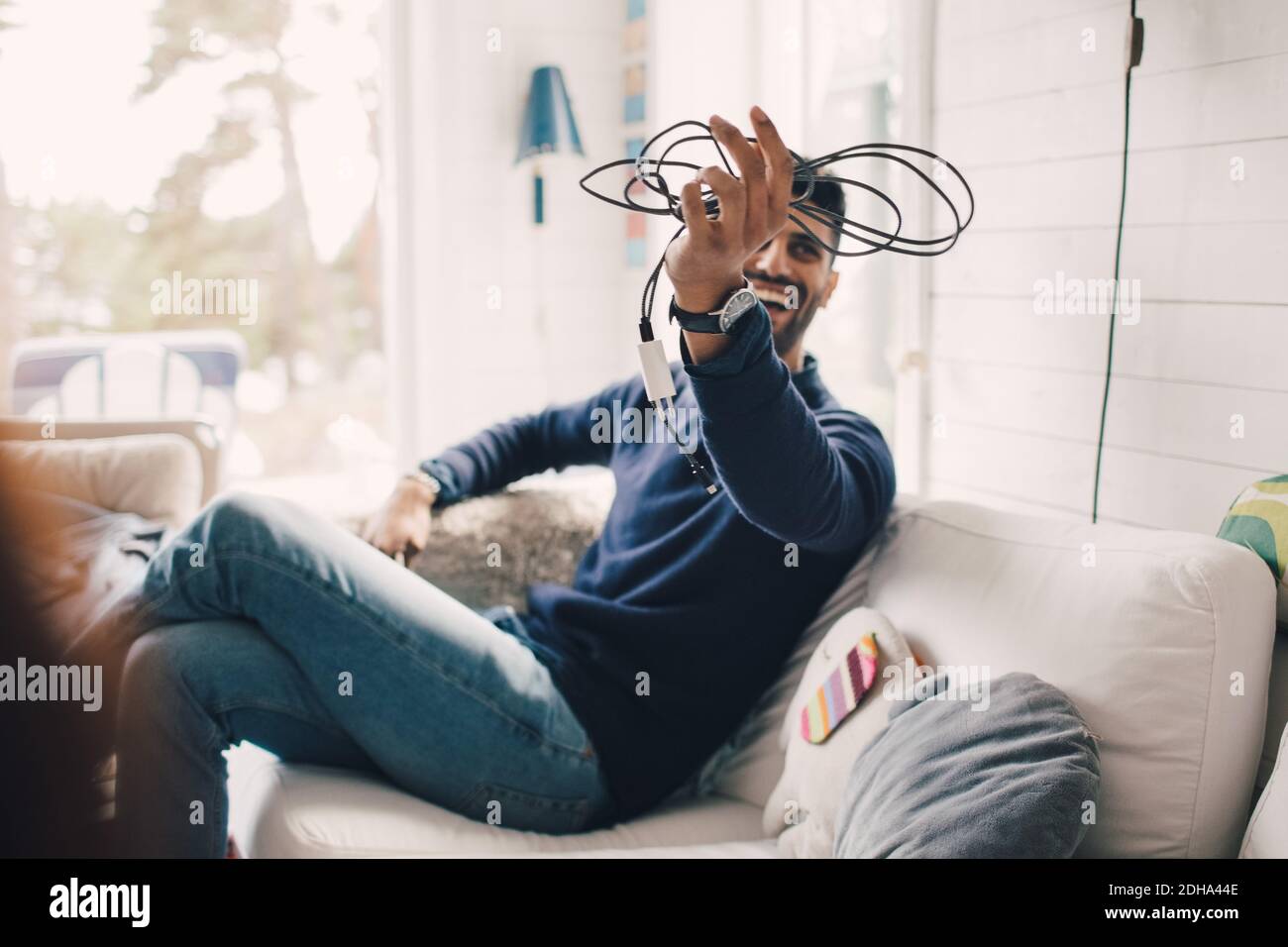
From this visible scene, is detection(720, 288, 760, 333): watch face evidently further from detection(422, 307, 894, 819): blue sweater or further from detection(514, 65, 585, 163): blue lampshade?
detection(514, 65, 585, 163): blue lampshade

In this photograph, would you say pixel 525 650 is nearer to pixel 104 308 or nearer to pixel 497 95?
pixel 497 95

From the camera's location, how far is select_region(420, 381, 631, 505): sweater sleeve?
1.83 metres

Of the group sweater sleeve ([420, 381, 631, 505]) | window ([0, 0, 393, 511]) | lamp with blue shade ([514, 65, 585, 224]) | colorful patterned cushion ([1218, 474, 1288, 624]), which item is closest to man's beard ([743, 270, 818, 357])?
sweater sleeve ([420, 381, 631, 505])

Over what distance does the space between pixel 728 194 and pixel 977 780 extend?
57cm

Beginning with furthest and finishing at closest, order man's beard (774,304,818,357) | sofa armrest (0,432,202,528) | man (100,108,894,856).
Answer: sofa armrest (0,432,202,528) < man's beard (774,304,818,357) < man (100,108,894,856)

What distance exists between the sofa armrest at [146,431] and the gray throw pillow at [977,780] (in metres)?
1.46

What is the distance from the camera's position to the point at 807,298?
4.99ft

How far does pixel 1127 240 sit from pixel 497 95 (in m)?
1.85

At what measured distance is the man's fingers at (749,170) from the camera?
0.98m

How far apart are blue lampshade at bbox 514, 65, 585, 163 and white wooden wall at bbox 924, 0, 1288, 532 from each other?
3.69ft

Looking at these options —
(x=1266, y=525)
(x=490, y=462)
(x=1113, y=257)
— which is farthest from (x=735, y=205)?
(x=490, y=462)
